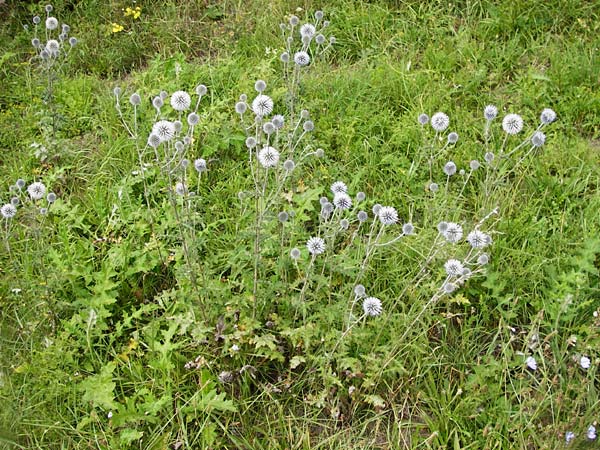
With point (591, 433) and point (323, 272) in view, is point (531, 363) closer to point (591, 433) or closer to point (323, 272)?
point (591, 433)

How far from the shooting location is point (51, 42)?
144 inches

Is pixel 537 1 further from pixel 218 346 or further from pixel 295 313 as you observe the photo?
pixel 218 346

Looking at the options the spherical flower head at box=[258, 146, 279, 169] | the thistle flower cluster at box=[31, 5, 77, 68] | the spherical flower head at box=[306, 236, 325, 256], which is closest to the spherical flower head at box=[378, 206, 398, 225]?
the spherical flower head at box=[306, 236, 325, 256]

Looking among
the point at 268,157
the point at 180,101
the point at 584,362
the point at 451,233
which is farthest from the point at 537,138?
the point at 180,101

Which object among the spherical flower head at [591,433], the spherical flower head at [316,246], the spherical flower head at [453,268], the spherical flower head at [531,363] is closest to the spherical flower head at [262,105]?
the spherical flower head at [316,246]

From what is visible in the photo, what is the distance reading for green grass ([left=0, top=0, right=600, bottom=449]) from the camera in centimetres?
250

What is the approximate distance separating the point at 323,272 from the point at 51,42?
7.47ft

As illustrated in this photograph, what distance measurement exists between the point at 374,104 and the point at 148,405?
2440 mm

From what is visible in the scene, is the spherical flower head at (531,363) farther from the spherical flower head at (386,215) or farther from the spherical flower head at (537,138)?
the spherical flower head at (537,138)

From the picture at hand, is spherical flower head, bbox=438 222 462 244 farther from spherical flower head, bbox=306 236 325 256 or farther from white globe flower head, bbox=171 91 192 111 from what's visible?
white globe flower head, bbox=171 91 192 111

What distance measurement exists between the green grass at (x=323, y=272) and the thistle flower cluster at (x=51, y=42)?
0.23 metres

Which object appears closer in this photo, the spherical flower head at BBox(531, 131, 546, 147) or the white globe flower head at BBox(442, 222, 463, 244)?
the white globe flower head at BBox(442, 222, 463, 244)

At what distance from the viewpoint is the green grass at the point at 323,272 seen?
2.50 metres

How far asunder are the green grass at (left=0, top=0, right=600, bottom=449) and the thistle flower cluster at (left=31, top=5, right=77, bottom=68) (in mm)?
225
